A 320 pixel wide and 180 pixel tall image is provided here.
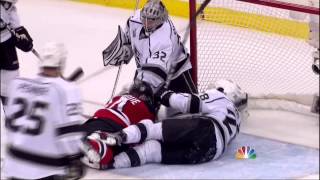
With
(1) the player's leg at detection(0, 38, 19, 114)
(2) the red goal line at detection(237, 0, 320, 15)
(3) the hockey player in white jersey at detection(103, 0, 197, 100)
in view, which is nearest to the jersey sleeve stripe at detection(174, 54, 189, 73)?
(3) the hockey player in white jersey at detection(103, 0, 197, 100)

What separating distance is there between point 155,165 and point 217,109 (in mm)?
407

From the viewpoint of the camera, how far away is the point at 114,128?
3672 millimetres

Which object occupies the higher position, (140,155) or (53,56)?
(53,56)

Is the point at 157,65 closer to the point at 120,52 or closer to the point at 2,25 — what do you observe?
the point at 120,52

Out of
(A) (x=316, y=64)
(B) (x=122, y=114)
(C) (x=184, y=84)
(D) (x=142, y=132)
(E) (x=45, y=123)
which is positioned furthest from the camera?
(C) (x=184, y=84)

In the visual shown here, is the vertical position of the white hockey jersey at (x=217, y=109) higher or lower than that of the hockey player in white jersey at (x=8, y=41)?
lower

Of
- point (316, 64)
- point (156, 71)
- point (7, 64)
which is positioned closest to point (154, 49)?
point (156, 71)

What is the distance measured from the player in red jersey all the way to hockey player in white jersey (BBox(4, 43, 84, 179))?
0.94 meters

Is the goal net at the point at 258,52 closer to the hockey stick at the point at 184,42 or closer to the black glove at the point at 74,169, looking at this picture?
the hockey stick at the point at 184,42

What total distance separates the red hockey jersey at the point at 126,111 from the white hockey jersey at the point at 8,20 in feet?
1.76

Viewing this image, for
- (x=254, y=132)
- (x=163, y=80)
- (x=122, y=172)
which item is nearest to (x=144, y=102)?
(x=163, y=80)

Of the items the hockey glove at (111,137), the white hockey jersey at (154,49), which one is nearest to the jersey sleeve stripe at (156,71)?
the white hockey jersey at (154,49)

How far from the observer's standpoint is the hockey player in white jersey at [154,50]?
3723 mm

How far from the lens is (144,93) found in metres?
3.79
